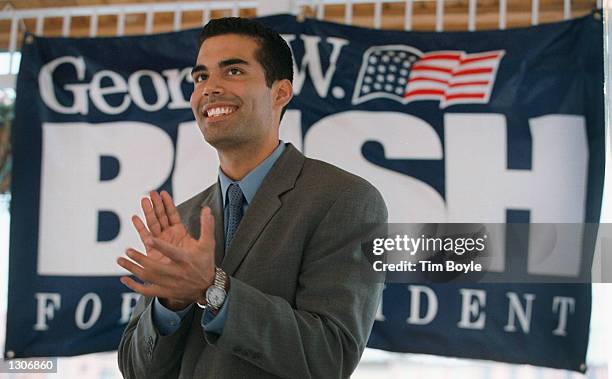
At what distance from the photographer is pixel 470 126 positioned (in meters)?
2.74

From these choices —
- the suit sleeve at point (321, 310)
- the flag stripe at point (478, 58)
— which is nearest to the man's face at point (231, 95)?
the suit sleeve at point (321, 310)

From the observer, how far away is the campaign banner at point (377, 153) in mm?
2633

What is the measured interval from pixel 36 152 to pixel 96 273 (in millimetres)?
477

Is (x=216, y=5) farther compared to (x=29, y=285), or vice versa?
(x=216, y=5)

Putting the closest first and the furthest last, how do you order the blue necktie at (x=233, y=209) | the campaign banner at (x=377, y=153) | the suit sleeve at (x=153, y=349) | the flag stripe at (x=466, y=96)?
the suit sleeve at (x=153, y=349) → the blue necktie at (x=233, y=209) → the campaign banner at (x=377, y=153) → the flag stripe at (x=466, y=96)

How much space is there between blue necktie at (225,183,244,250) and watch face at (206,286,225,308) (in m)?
0.22

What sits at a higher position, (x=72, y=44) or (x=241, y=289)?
(x=72, y=44)

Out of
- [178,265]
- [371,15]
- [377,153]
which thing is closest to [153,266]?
[178,265]

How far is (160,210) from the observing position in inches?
48.2

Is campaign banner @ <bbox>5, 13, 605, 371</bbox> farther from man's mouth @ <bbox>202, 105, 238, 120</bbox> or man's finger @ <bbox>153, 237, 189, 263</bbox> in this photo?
man's finger @ <bbox>153, 237, 189, 263</bbox>

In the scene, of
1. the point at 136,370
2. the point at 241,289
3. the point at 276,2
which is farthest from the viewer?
the point at 276,2

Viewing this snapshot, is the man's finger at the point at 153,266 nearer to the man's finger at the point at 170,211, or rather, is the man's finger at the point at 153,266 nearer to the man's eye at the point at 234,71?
the man's finger at the point at 170,211

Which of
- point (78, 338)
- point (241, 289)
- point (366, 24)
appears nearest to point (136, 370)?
point (241, 289)

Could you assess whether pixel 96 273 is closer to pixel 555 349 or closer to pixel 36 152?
pixel 36 152
